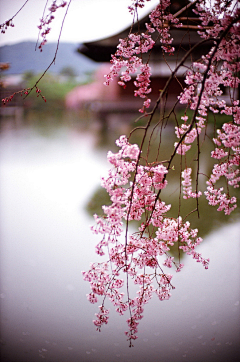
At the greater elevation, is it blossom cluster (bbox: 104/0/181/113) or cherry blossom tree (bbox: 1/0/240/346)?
blossom cluster (bbox: 104/0/181/113)

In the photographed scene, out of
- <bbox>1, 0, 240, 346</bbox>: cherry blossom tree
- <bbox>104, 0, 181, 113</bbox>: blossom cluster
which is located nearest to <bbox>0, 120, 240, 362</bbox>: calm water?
<bbox>1, 0, 240, 346</bbox>: cherry blossom tree

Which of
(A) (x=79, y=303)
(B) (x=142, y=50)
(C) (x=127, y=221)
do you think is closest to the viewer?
(C) (x=127, y=221)

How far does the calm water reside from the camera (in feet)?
3.24

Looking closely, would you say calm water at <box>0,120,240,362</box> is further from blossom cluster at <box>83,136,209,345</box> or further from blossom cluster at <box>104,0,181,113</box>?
blossom cluster at <box>104,0,181,113</box>

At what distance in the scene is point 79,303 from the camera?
1.22m

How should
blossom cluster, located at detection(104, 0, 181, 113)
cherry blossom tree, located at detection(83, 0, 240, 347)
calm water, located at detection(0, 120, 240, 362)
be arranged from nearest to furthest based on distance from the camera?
cherry blossom tree, located at detection(83, 0, 240, 347) < blossom cluster, located at detection(104, 0, 181, 113) < calm water, located at detection(0, 120, 240, 362)

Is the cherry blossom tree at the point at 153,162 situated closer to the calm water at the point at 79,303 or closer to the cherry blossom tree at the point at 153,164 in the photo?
the cherry blossom tree at the point at 153,164

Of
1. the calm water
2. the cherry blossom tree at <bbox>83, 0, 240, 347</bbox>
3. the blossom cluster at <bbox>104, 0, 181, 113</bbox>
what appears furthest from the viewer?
the calm water

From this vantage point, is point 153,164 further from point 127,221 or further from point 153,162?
point 127,221

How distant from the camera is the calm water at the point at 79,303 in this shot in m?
0.99

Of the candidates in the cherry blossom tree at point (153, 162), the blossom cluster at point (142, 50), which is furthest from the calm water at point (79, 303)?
the blossom cluster at point (142, 50)

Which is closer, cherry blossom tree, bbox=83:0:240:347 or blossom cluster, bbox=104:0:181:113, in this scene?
cherry blossom tree, bbox=83:0:240:347

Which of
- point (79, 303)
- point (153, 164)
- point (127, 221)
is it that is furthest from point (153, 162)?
point (79, 303)

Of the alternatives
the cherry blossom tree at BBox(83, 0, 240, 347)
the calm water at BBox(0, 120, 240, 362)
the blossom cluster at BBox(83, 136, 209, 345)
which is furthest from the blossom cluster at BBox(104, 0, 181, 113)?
the calm water at BBox(0, 120, 240, 362)
